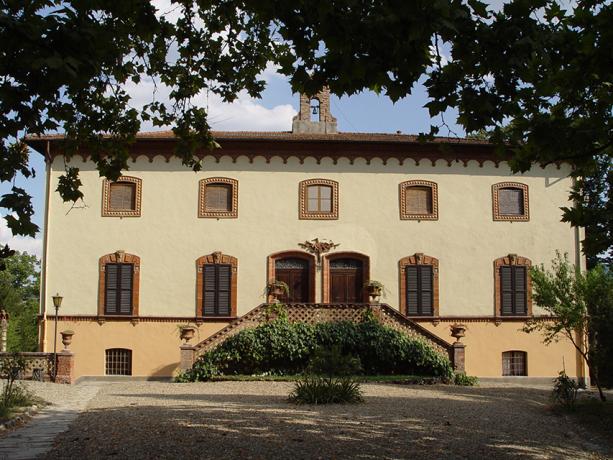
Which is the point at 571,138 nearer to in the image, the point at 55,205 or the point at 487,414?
the point at 487,414

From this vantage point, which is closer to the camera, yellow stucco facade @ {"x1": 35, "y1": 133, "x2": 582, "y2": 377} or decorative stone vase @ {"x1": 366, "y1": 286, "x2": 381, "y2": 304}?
decorative stone vase @ {"x1": 366, "y1": 286, "x2": 381, "y2": 304}

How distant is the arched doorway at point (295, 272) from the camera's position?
22.7 meters

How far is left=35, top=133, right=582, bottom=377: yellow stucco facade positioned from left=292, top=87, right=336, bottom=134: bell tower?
1.81m

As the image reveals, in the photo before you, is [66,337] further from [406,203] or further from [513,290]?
[513,290]

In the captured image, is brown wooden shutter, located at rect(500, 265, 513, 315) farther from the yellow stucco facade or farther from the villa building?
the yellow stucco facade

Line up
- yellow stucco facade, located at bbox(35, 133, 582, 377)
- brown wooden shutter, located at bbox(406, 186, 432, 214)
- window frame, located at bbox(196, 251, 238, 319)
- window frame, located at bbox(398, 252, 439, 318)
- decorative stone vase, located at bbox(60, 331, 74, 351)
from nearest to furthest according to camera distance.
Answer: decorative stone vase, located at bbox(60, 331, 74, 351), yellow stucco facade, located at bbox(35, 133, 582, 377), window frame, located at bbox(196, 251, 238, 319), window frame, located at bbox(398, 252, 439, 318), brown wooden shutter, located at bbox(406, 186, 432, 214)

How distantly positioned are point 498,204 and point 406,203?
10.5 feet

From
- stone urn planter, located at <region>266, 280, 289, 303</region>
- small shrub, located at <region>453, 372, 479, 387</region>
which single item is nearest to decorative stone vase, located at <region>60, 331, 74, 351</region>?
stone urn planter, located at <region>266, 280, 289, 303</region>

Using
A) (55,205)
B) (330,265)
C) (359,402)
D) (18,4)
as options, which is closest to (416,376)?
(330,265)

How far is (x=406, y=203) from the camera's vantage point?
Answer: 2327cm

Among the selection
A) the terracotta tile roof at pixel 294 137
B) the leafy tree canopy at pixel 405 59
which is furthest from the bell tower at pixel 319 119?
the leafy tree canopy at pixel 405 59

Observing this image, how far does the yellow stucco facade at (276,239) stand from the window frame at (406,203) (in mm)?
146

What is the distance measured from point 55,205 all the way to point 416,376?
13.0m

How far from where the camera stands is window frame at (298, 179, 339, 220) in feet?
75.3
